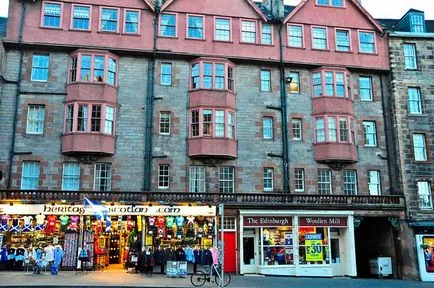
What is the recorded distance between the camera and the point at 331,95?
31172 mm

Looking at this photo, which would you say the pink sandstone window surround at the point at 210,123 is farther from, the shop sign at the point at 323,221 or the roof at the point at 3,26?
the roof at the point at 3,26

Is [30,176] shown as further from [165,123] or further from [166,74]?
[166,74]

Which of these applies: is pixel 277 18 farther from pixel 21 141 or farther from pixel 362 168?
pixel 21 141

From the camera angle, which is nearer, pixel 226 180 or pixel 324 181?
pixel 226 180

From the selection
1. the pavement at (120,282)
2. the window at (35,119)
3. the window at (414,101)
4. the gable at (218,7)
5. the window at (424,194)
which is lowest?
the pavement at (120,282)

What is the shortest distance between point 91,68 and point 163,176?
27.4 feet

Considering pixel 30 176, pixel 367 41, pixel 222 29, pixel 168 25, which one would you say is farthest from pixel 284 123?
pixel 30 176

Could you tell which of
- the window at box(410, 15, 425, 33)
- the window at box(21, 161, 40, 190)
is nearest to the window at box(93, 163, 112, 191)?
the window at box(21, 161, 40, 190)

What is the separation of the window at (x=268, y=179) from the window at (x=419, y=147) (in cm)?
1043

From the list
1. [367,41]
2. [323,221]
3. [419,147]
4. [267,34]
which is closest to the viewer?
[323,221]

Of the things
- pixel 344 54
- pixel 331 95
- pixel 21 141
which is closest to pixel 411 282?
pixel 331 95

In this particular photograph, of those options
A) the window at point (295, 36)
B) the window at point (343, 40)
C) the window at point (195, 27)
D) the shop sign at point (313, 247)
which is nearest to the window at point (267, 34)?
the window at point (295, 36)

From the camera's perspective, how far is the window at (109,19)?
1156 inches

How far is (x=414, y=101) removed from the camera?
1255 inches
